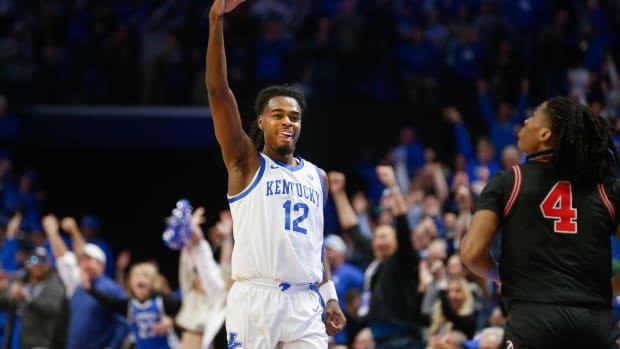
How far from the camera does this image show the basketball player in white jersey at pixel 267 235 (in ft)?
16.7

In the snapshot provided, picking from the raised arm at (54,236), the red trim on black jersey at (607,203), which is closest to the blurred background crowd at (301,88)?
the raised arm at (54,236)

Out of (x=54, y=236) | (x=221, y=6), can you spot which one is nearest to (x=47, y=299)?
(x=54, y=236)

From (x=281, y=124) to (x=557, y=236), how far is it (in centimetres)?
172

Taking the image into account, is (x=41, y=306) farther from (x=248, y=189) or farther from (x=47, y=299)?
(x=248, y=189)

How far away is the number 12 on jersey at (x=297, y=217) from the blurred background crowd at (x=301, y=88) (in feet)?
19.0

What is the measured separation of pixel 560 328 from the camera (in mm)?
4215

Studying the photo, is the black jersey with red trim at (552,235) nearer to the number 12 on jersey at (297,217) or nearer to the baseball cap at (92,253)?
the number 12 on jersey at (297,217)

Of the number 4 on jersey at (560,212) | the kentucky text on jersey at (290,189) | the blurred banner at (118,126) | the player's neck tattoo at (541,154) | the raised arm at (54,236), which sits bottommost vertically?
the number 4 on jersey at (560,212)

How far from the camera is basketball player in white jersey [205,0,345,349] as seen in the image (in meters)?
5.08

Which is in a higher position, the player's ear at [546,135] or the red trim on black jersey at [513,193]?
the player's ear at [546,135]

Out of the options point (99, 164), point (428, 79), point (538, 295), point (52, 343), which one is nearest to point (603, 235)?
point (538, 295)

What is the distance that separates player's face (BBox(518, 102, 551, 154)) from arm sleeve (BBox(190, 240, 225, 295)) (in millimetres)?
4963

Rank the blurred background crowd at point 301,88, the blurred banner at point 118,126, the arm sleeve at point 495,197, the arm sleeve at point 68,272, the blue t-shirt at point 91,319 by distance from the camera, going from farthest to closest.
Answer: the blurred banner at point 118,126, the blurred background crowd at point 301,88, the arm sleeve at point 68,272, the blue t-shirt at point 91,319, the arm sleeve at point 495,197

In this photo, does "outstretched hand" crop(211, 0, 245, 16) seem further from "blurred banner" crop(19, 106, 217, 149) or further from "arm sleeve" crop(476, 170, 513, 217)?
"blurred banner" crop(19, 106, 217, 149)
